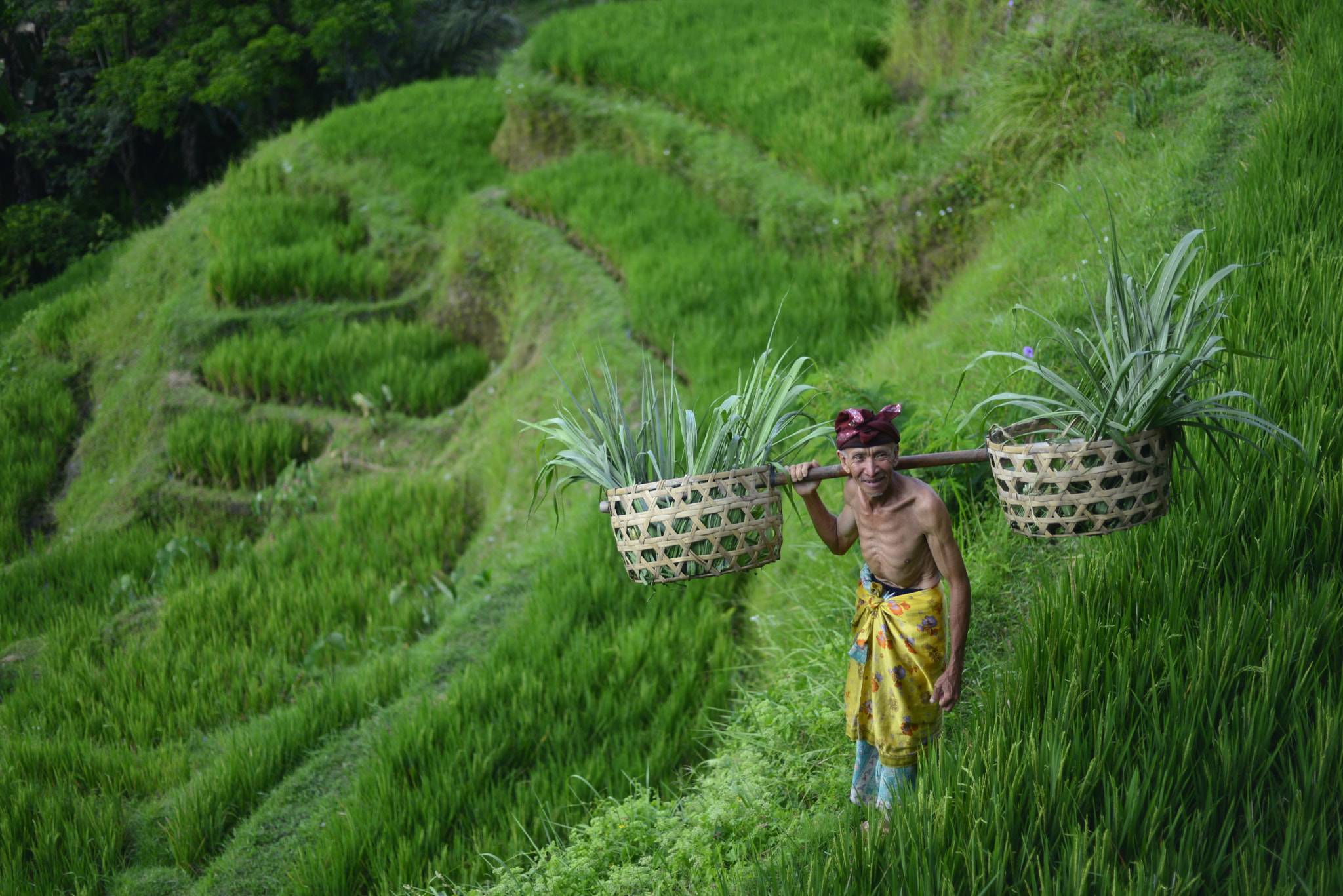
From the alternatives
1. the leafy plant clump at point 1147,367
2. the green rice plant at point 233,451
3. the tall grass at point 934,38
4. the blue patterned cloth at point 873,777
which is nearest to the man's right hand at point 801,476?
the leafy plant clump at point 1147,367

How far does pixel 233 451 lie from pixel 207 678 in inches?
87.4

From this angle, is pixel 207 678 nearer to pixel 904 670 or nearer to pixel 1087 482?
pixel 904 670

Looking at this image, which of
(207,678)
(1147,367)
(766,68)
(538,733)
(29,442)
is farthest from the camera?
(766,68)

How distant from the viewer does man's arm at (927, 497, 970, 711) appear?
1.97 m

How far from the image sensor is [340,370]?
21.6 feet

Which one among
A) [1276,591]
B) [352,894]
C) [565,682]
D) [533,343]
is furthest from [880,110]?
[352,894]

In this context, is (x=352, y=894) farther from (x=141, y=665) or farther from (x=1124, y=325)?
(x=1124, y=325)

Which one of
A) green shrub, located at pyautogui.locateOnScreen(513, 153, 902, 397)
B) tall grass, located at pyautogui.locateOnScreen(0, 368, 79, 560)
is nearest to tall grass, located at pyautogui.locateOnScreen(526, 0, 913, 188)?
green shrub, located at pyautogui.locateOnScreen(513, 153, 902, 397)

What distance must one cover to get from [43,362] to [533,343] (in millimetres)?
4224

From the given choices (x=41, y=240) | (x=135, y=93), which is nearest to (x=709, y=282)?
(x=135, y=93)

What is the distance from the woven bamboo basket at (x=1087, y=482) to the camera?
5.81ft

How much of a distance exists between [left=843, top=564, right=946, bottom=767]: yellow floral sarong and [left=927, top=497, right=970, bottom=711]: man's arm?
0.05 metres

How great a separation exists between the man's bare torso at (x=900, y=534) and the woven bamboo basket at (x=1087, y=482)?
20cm

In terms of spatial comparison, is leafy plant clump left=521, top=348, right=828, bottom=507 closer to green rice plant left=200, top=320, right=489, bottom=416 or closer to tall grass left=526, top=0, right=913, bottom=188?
tall grass left=526, top=0, right=913, bottom=188
